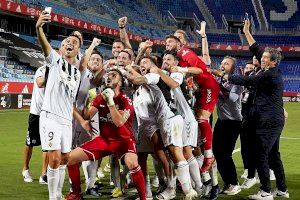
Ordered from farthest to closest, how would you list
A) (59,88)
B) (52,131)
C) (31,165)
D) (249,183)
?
(31,165)
(249,183)
(59,88)
(52,131)

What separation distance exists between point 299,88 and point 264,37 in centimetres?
690

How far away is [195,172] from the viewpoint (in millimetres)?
7281

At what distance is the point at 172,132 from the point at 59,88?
5.51 feet

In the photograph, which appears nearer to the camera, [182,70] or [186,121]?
[182,70]

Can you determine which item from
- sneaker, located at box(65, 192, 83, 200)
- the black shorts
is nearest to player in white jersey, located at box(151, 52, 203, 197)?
sneaker, located at box(65, 192, 83, 200)

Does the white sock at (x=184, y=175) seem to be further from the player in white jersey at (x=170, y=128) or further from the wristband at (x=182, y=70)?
the wristband at (x=182, y=70)

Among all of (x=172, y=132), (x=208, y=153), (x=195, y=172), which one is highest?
(x=172, y=132)

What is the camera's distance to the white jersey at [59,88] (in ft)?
19.6

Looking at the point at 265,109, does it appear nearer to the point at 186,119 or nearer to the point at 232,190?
the point at 186,119

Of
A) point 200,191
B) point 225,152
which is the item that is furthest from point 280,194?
point 200,191

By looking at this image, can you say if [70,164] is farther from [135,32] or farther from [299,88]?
[299,88]

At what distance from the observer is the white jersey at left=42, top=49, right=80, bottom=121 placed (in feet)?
19.6

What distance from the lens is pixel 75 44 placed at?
6.31 meters

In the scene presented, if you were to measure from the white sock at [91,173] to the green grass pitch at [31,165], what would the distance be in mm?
210
